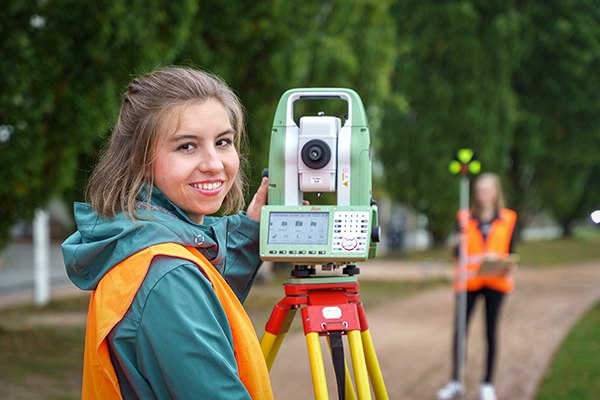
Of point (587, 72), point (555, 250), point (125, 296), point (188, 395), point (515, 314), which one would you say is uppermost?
point (587, 72)

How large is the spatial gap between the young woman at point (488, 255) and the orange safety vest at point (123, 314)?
4248mm

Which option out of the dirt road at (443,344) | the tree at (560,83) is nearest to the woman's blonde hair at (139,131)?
the dirt road at (443,344)

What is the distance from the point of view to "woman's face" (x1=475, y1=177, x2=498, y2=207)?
5.91m

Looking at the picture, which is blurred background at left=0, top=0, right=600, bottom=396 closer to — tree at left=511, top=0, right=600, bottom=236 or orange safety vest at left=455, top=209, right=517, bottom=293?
tree at left=511, top=0, right=600, bottom=236

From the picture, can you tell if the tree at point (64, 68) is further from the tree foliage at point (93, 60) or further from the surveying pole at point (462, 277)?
the surveying pole at point (462, 277)

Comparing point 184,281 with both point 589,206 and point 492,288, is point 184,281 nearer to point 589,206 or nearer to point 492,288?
point 492,288

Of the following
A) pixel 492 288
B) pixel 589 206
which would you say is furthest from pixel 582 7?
pixel 589 206

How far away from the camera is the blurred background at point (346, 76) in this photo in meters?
5.23

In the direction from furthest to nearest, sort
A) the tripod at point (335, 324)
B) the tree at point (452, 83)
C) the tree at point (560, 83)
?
the tree at point (452, 83) → the tree at point (560, 83) → the tripod at point (335, 324)

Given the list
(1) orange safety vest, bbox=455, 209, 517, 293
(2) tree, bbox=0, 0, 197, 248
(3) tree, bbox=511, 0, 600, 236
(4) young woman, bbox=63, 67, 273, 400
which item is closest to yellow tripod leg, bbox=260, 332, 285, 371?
(4) young woman, bbox=63, 67, 273, 400

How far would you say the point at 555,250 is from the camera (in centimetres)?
2883

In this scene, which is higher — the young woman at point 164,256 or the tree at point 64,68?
the tree at point 64,68

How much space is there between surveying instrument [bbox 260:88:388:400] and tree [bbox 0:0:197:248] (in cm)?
346

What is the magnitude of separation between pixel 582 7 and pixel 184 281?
1044cm
